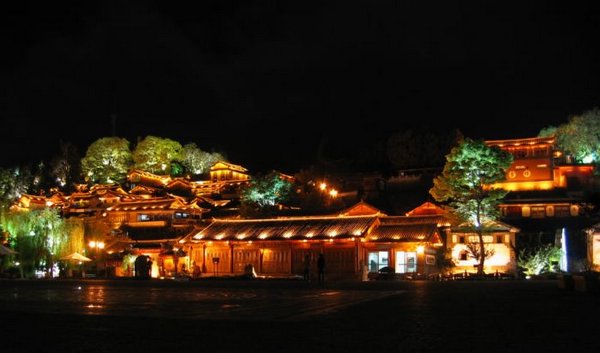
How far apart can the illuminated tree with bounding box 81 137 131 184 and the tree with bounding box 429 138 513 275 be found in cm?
7989

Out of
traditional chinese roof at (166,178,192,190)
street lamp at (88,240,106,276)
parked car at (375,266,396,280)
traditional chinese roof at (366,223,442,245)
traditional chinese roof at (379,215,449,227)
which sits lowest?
parked car at (375,266,396,280)

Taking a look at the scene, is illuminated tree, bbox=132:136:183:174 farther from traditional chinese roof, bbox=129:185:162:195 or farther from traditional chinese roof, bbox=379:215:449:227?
traditional chinese roof, bbox=379:215:449:227

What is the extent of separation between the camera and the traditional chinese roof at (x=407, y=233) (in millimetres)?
45081

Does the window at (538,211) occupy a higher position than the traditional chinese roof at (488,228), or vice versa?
the window at (538,211)

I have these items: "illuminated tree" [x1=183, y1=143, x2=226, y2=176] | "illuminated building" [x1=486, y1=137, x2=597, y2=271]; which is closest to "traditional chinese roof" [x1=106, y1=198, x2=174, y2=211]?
"illuminated tree" [x1=183, y1=143, x2=226, y2=176]

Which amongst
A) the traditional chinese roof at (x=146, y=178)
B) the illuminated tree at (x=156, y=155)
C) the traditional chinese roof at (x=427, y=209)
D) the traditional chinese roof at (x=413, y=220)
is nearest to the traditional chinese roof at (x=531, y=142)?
the traditional chinese roof at (x=427, y=209)

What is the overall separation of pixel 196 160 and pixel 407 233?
76.4m

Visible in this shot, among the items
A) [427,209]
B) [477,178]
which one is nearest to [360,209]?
[427,209]

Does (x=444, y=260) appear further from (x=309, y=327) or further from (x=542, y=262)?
(x=309, y=327)

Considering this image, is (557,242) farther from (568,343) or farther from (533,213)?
(568,343)

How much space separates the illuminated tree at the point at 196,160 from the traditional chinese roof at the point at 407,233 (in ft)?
235

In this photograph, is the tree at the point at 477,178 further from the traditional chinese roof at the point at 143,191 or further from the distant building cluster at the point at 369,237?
the traditional chinese roof at the point at 143,191

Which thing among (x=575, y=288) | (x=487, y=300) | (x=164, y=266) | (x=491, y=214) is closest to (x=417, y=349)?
(x=487, y=300)

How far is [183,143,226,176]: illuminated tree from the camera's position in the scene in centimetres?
11644
